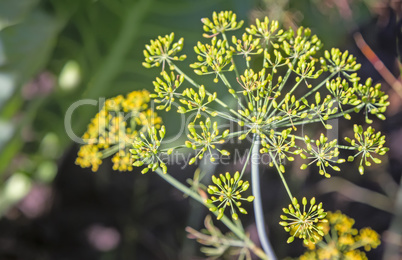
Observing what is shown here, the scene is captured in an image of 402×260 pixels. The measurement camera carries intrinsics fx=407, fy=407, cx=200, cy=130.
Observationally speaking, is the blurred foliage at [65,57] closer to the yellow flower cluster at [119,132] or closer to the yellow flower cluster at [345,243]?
the yellow flower cluster at [119,132]

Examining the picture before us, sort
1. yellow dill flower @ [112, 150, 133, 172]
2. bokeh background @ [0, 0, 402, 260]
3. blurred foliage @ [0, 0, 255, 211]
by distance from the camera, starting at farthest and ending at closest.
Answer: bokeh background @ [0, 0, 402, 260], blurred foliage @ [0, 0, 255, 211], yellow dill flower @ [112, 150, 133, 172]

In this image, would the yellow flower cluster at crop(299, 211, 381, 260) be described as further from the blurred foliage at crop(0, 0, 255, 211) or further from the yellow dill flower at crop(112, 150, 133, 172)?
the blurred foliage at crop(0, 0, 255, 211)

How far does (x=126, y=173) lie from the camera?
1103mm

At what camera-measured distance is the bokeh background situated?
89 cm

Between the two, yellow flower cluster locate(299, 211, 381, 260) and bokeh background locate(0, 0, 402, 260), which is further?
bokeh background locate(0, 0, 402, 260)

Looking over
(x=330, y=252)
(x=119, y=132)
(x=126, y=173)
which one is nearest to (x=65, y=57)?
(x=126, y=173)

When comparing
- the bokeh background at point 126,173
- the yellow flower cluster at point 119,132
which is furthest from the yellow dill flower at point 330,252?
the bokeh background at point 126,173

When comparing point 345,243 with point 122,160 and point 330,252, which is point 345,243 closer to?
point 330,252

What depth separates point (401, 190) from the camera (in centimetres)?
98

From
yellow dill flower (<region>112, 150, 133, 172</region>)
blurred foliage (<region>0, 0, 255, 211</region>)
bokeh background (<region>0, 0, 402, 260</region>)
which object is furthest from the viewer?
bokeh background (<region>0, 0, 402, 260</region>)

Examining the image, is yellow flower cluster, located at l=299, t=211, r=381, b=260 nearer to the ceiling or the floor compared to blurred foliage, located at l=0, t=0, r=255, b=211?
nearer to the floor

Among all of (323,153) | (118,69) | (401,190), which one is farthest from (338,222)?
(118,69)

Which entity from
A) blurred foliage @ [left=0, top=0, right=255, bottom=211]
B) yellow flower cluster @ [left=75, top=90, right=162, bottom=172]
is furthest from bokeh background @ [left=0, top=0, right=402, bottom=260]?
yellow flower cluster @ [left=75, top=90, right=162, bottom=172]

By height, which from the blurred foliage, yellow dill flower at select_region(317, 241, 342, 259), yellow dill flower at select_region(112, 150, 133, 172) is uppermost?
the blurred foliage
